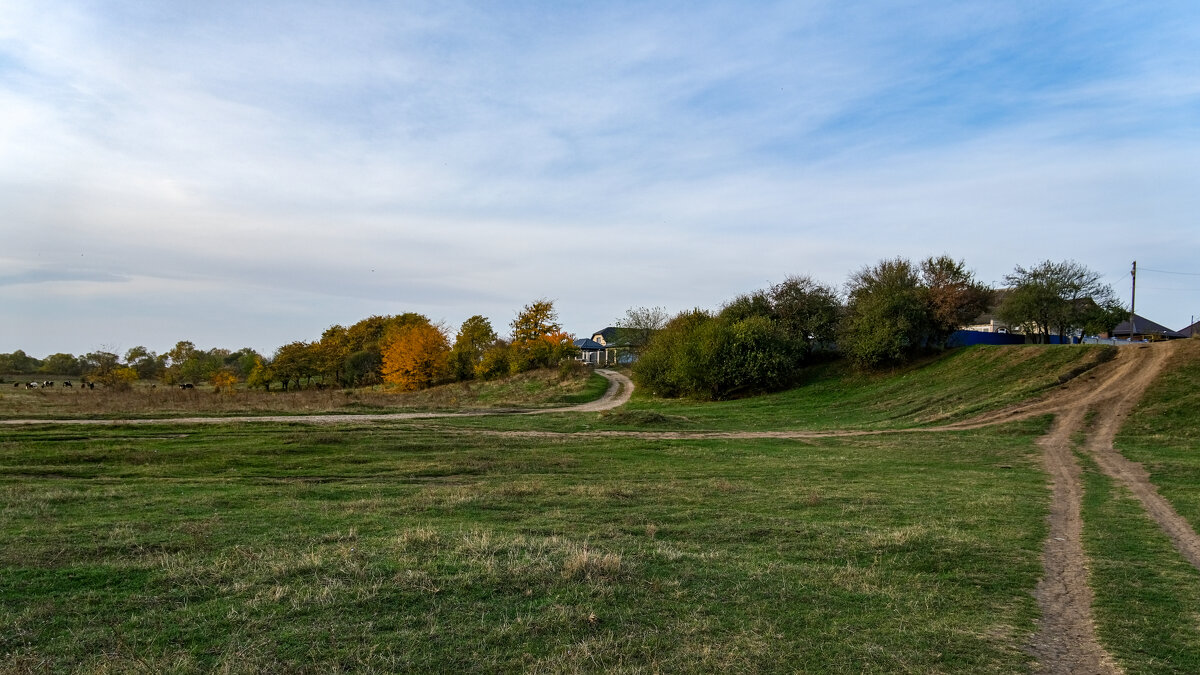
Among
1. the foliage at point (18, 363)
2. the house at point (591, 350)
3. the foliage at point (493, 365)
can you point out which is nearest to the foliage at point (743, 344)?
the foliage at point (493, 365)

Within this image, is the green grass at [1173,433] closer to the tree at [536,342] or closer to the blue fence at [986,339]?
the blue fence at [986,339]

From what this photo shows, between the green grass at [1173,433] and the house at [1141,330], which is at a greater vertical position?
the house at [1141,330]

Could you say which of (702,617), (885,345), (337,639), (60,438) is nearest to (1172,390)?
(885,345)

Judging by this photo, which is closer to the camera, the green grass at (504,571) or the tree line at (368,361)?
the green grass at (504,571)

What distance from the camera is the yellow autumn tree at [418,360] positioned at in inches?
2781

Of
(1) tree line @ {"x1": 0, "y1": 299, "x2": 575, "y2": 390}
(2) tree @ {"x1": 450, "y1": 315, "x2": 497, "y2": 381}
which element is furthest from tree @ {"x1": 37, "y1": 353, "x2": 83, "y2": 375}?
(2) tree @ {"x1": 450, "y1": 315, "x2": 497, "y2": 381}

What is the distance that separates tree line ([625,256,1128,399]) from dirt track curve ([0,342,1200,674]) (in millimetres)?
6043

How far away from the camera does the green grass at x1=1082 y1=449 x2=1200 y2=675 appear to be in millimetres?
6176

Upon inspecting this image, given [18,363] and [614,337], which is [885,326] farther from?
[18,363]

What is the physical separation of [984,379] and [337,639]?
42156mm

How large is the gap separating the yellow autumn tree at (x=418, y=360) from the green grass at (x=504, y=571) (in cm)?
5431

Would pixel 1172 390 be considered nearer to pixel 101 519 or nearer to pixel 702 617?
pixel 702 617

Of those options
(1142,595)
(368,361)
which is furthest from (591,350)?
(1142,595)

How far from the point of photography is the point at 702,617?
21.4 ft
